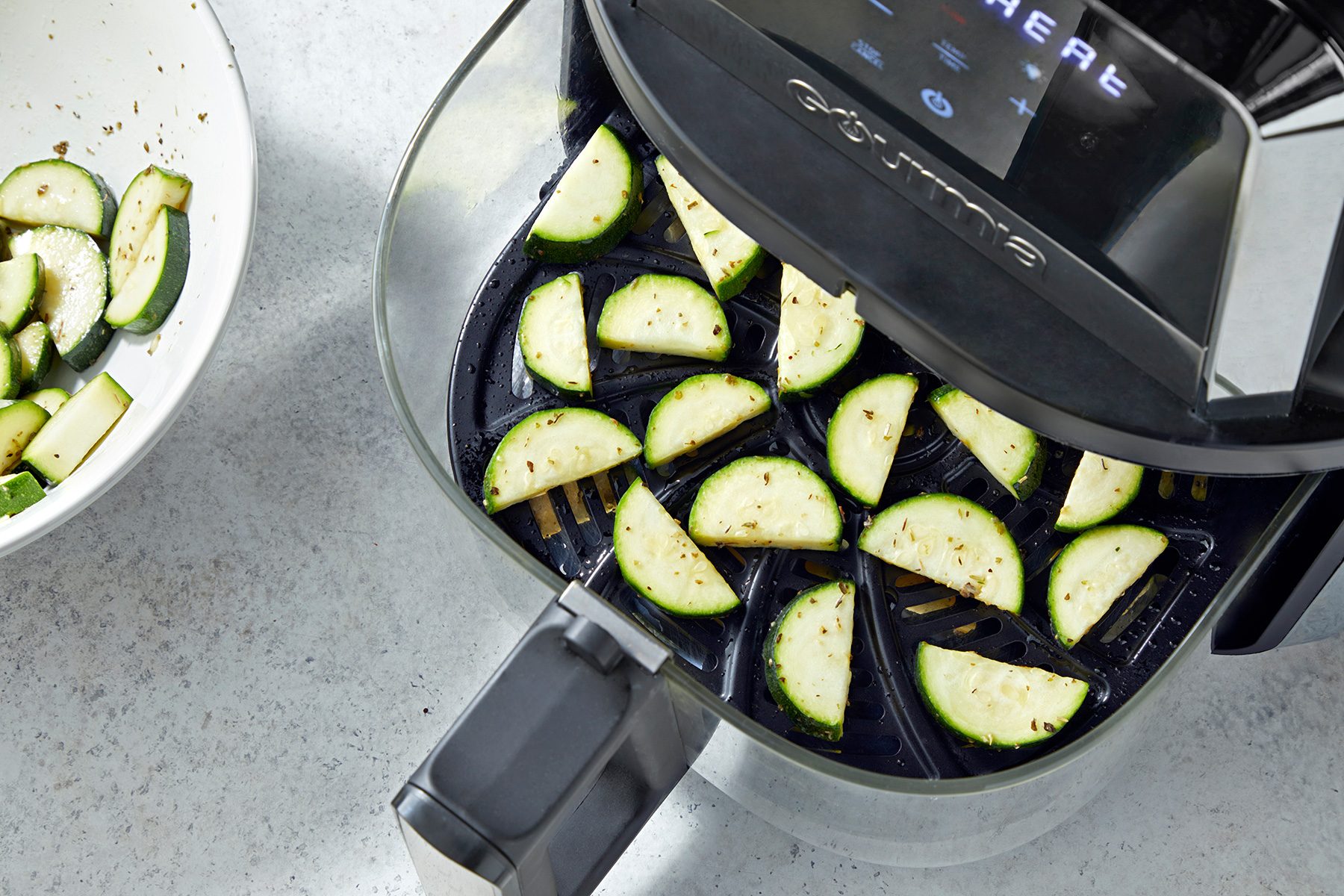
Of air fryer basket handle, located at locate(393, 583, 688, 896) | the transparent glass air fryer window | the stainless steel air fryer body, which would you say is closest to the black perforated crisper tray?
the stainless steel air fryer body

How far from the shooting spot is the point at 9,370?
0.85m

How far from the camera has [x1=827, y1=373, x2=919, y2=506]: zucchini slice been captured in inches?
29.7

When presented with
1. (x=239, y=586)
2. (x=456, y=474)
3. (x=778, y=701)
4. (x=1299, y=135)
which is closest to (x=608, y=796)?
(x=778, y=701)

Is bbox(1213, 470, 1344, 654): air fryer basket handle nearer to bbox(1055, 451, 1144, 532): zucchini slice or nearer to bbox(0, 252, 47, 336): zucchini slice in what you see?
bbox(1055, 451, 1144, 532): zucchini slice

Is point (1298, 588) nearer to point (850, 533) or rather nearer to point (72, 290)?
point (850, 533)

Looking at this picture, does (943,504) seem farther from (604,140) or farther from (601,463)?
(604,140)

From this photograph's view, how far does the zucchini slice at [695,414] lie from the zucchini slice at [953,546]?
0.12 metres

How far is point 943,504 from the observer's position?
2.45 ft

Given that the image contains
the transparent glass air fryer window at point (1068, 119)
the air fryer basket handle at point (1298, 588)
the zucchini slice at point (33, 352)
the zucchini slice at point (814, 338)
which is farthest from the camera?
the zucchini slice at point (33, 352)

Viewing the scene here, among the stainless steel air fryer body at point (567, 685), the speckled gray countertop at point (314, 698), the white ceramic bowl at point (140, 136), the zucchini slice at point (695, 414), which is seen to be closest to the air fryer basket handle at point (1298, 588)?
the stainless steel air fryer body at point (567, 685)

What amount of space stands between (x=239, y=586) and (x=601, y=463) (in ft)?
1.06

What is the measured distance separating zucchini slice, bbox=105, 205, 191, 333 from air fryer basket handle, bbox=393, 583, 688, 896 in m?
0.45

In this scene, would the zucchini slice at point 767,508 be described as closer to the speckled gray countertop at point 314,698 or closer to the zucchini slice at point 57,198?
the speckled gray countertop at point 314,698

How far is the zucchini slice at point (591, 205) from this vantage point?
0.80 meters
